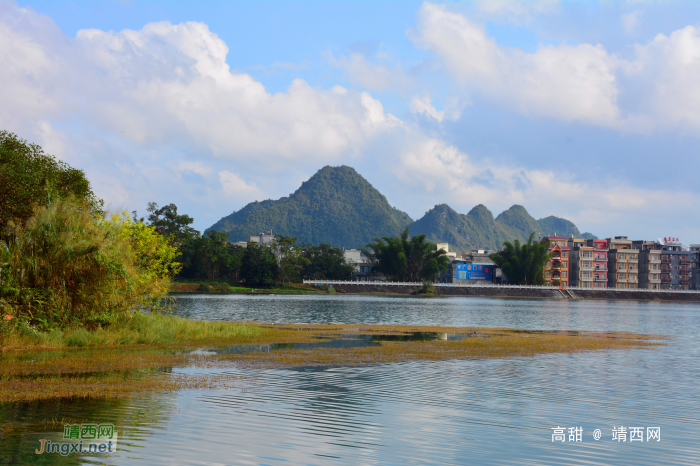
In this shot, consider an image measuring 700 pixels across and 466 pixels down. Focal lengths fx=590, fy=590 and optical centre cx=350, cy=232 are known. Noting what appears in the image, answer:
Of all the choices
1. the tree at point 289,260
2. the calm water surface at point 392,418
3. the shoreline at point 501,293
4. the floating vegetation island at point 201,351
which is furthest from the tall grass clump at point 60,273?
the tree at point 289,260

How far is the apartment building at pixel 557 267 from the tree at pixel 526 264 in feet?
16.8

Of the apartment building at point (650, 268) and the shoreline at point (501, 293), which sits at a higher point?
the apartment building at point (650, 268)

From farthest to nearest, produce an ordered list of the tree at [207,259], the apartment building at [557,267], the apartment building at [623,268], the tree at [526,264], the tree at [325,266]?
Result: the apartment building at [623,268] → the apartment building at [557,267] → the tree at [526,264] → the tree at [325,266] → the tree at [207,259]

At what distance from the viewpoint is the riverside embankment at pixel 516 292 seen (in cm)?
14600

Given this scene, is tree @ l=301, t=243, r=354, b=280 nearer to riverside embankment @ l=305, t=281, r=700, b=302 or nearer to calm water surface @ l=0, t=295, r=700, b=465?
riverside embankment @ l=305, t=281, r=700, b=302

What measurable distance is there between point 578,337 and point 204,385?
2779 centimetres

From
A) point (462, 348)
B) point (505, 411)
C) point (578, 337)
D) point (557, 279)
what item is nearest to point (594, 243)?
point (557, 279)

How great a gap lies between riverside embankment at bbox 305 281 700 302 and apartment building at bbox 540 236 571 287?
7689 mm

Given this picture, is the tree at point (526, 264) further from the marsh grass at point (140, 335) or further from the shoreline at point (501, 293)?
the marsh grass at point (140, 335)

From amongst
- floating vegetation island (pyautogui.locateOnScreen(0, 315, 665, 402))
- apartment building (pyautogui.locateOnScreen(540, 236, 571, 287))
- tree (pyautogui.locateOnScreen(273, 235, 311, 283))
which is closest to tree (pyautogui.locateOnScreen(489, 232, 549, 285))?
apartment building (pyautogui.locateOnScreen(540, 236, 571, 287))

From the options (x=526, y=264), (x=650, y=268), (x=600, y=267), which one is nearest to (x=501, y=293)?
(x=526, y=264)

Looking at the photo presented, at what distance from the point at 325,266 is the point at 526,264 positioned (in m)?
52.3

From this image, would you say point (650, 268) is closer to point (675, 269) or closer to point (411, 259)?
point (675, 269)

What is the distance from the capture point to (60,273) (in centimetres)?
2461
